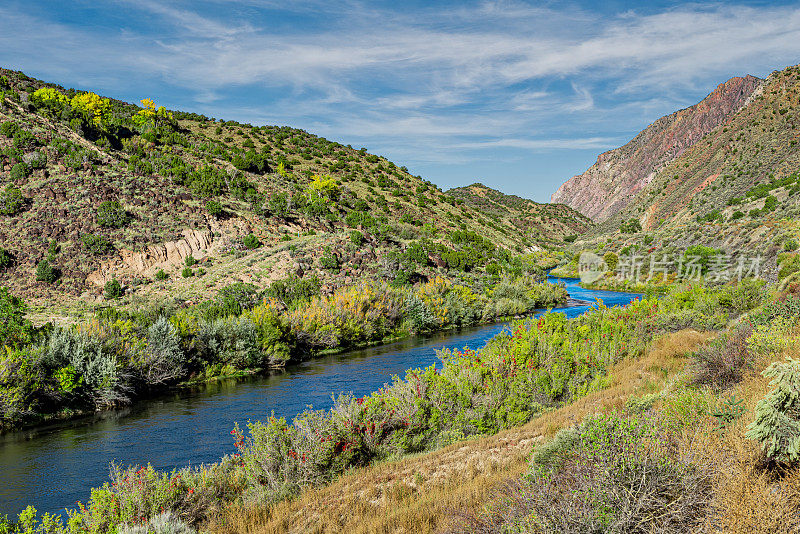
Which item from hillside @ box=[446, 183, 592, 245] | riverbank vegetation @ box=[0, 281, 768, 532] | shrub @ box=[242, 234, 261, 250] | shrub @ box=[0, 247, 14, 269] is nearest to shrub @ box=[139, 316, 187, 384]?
riverbank vegetation @ box=[0, 281, 768, 532]

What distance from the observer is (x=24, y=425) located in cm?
1570

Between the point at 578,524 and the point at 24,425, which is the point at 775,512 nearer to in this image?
the point at 578,524

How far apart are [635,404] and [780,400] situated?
3.57m

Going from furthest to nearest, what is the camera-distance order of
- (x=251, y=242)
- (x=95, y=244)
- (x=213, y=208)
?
(x=213, y=208) < (x=251, y=242) < (x=95, y=244)

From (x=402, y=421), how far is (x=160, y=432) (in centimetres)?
888

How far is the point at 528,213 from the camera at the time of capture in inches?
5354

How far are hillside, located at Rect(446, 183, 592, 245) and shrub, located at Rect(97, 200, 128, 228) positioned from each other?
86.6m

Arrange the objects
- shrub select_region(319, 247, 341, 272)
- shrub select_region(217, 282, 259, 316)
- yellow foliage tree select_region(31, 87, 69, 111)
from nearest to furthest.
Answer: shrub select_region(217, 282, 259, 316) → shrub select_region(319, 247, 341, 272) → yellow foliage tree select_region(31, 87, 69, 111)

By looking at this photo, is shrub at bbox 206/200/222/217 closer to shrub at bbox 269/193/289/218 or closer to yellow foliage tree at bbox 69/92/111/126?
shrub at bbox 269/193/289/218

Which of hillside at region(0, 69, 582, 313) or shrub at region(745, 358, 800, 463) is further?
hillside at region(0, 69, 582, 313)

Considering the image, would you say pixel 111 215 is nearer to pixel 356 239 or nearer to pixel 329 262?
pixel 329 262

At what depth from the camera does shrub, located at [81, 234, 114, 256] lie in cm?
3231

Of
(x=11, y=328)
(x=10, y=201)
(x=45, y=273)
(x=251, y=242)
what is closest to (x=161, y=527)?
(x=11, y=328)

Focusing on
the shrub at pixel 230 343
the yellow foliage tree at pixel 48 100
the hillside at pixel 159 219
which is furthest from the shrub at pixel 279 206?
the yellow foliage tree at pixel 48 100
